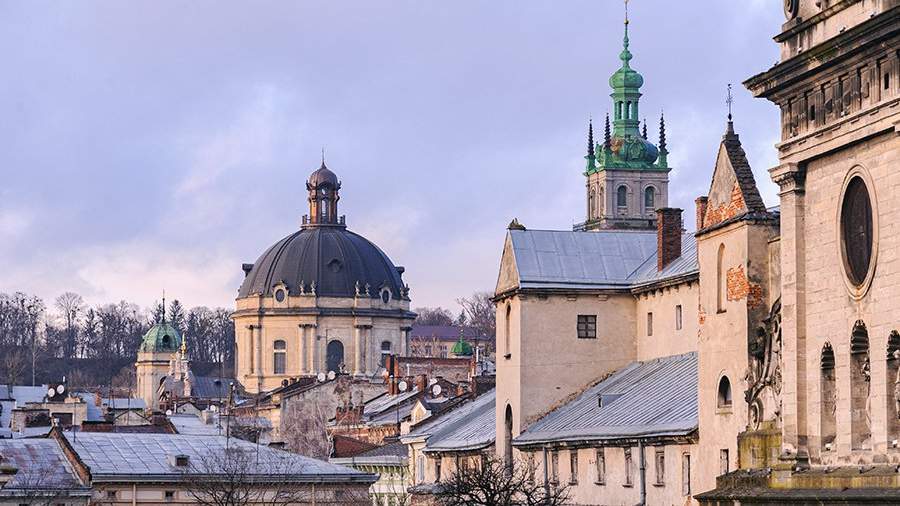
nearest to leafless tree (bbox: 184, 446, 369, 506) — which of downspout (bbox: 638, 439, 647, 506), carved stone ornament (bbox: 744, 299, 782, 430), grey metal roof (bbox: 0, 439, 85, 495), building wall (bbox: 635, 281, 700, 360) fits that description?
grey metal roof (bbox: 0, 439, 85, 495)

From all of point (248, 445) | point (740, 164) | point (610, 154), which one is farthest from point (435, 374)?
point (740, 164)

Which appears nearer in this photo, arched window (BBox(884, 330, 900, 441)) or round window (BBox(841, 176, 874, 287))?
arched window (BBox(884, 330, 900, 441))

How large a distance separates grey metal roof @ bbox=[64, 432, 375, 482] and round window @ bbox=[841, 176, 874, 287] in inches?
1560

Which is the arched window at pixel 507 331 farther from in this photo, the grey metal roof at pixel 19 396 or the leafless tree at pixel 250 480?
the grey metal roof at pixel 19 396

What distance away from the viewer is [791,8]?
4066cm

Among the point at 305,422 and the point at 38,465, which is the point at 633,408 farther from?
the point at 305,422

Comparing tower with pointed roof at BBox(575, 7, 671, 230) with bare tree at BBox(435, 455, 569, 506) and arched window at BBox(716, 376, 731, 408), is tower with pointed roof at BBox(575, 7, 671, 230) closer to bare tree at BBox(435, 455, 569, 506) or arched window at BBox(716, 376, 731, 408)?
bare tree at BBox(435, 455, 569, 506)

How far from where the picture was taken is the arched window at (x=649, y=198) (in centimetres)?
18662

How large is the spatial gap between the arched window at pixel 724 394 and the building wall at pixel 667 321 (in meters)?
13.0

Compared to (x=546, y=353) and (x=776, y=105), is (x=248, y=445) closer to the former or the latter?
(x=546, y=353)

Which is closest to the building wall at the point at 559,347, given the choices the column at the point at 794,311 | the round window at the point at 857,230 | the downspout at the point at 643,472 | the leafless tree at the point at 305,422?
the downspout at the point at 643,472

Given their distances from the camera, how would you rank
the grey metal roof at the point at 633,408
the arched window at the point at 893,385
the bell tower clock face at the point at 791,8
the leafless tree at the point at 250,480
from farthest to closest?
the leafless tree at the point at 250,480 < the grey metal roof at the point at 633,408 < the bell tower clock face at the point at 791,8 < the arched window at the point at 893,385

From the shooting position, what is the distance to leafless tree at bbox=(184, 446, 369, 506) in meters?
72.8

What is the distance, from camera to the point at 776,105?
40.7 m
